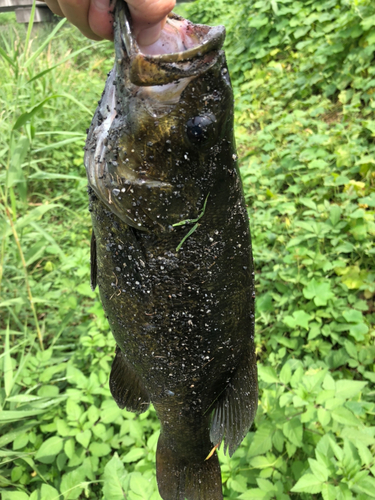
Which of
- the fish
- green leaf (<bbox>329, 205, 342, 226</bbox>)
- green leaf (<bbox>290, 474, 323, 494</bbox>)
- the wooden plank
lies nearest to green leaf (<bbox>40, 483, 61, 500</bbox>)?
the fish

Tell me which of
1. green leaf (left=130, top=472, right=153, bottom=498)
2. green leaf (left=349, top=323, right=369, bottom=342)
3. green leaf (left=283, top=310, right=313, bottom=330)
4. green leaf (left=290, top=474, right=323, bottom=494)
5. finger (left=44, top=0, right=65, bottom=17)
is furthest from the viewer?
green leaf (left=283, top=310, right=313, bottom=330)

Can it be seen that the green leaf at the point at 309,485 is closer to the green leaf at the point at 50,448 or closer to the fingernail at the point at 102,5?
the green leaf at the point at 50,448

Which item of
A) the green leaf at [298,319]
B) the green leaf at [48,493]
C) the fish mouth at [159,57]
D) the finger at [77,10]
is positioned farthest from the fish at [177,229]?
the green leaf at [298,319]

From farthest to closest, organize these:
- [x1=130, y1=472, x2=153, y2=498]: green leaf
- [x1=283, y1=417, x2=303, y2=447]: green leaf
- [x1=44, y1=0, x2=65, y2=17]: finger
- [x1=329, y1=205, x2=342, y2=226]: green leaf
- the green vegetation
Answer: [x1=329, y1=205, x2=342, y2=226]: green leaf < the green vegetation < [x1=283, y1=417, x2=303, y2=447]: green leaf < [x1=130, y1=472, x2=153, y2=498]: green leaf < [x1=44, y1=0, x2=65, y2=17]: finger

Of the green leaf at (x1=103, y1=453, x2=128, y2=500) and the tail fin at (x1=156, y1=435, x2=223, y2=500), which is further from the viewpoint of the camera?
the green leaf at (x1=103, y1=453, x2=128, y2=500)

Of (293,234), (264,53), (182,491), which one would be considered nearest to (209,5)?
(264,53)

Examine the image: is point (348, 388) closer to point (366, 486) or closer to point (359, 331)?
point (366, 486)

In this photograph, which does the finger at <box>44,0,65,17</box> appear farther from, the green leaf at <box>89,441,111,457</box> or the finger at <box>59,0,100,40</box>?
the green leaf at <box>89,441,111,457</box>
